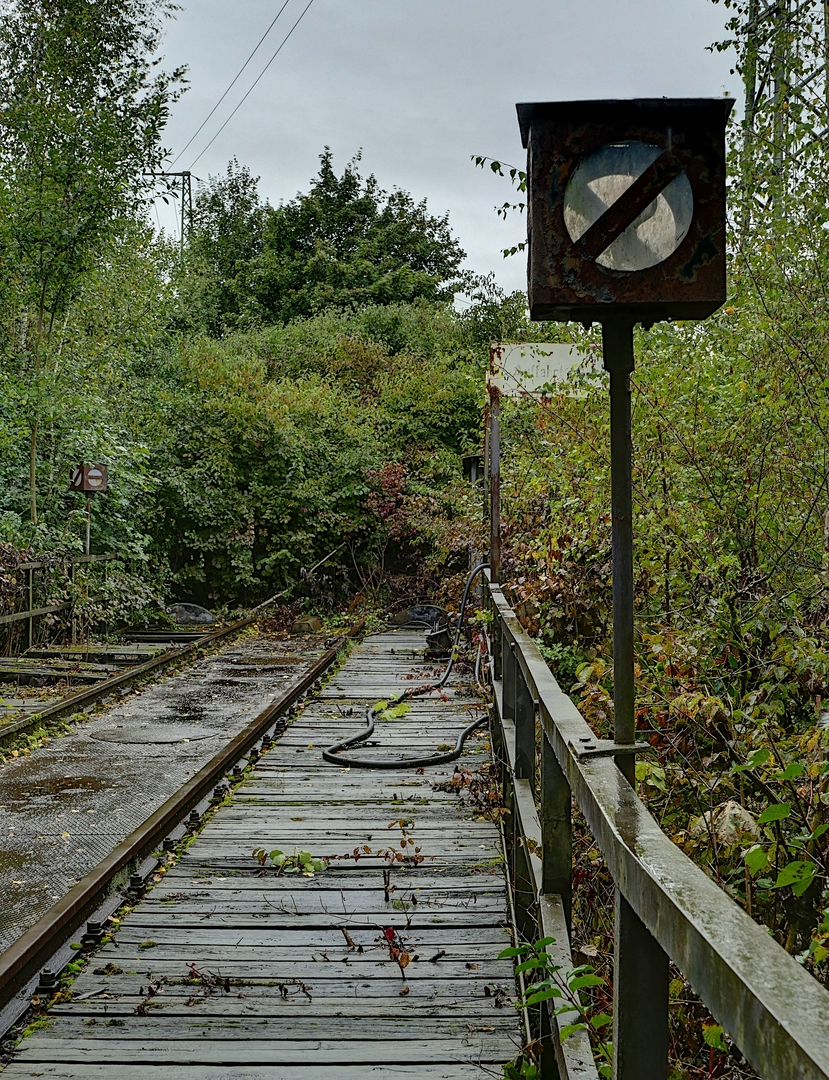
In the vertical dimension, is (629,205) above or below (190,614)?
above

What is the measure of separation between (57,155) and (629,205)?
467 inches

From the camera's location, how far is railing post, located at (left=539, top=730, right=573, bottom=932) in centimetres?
274

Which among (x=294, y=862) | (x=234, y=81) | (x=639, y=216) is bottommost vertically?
(x=294, y=862)

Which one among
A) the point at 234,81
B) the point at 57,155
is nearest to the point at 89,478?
the point at 57,155

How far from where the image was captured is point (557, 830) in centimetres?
275

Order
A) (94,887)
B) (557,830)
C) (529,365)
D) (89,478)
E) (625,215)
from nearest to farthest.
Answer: (625,215), (557,830), (94,887), (529,365), (89,478)

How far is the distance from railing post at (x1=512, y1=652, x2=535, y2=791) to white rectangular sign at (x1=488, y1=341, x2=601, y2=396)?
9.51 ft

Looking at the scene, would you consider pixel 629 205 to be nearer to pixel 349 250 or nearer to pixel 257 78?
pixel 257 78

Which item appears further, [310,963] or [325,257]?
[325,257]

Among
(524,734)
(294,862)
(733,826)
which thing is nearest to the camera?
(733,826)

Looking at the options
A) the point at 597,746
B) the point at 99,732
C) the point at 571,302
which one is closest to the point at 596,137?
the point at 571,302

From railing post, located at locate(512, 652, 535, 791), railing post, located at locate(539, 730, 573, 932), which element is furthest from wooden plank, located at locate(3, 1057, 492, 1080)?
railing post, located at locate(512, 652, 535, 791)

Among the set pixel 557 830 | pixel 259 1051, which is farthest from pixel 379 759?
pixel 557 830

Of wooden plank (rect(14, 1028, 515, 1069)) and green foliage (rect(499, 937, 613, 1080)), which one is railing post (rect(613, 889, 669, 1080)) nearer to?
green foliage (rect(499, 937, 613, 1080))
